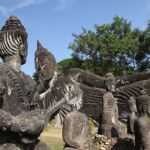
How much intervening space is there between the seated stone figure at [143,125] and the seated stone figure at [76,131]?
1570 millimetres

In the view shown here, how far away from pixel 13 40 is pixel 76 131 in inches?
93.8

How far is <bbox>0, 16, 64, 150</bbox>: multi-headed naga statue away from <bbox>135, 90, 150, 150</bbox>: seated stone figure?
3623 millimetres

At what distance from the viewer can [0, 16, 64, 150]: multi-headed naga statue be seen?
4.51m

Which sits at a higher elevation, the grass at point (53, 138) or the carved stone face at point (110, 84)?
the carved stone face at point (110, 84)

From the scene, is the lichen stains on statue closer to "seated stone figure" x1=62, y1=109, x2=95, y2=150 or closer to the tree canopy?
"seated stone figure" x1=62, y1=109, x2=95, y2=150

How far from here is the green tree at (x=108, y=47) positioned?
39.2m

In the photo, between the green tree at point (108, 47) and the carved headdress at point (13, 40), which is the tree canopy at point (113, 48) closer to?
the green tree at point (108, 47)

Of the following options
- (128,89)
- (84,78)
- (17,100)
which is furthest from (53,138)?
(17,100)

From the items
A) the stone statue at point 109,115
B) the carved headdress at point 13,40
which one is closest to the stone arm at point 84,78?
the stone statue at point 109,115

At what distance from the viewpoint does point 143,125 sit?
27.3 ft

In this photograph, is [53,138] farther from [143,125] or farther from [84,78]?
[143,125]

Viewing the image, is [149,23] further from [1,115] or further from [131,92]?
[1,115]

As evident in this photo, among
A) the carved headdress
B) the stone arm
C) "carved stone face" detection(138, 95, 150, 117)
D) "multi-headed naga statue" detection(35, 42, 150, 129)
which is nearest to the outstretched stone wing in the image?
"multi-headed naga statue" detection(35, 42, 150, 129)

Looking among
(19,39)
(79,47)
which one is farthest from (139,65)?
(19,39)
